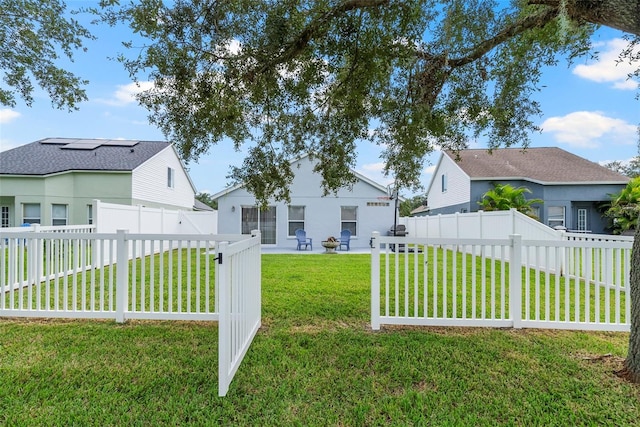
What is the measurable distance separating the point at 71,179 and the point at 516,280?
55.0 feet

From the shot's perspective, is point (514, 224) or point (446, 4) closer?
point (446, 4)

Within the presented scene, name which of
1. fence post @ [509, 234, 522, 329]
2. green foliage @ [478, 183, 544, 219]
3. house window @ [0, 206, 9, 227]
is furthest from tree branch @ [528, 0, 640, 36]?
house window @ [0, 206, 9, 227]

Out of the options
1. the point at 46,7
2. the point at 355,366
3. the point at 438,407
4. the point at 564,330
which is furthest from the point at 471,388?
the point at 46,7

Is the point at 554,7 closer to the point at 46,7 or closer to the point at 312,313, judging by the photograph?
the point at 312,313

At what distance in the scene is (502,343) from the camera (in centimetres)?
398

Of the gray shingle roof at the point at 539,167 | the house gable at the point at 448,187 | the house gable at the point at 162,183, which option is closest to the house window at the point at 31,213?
the house gable at the point at 162,183

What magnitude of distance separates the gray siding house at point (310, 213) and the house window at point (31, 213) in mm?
6889

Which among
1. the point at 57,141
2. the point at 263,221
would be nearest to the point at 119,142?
the point at 57,141

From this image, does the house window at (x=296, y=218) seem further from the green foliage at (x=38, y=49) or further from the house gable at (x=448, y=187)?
the green foliage at (x=38, y=49)

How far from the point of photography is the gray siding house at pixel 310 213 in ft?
53.4

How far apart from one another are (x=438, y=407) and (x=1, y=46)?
25.3 ft

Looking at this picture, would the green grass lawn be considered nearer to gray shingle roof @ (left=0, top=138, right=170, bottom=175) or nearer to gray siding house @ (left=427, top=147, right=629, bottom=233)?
gray shingle roof @ (left=0, top=138, right=170, bottom=175)

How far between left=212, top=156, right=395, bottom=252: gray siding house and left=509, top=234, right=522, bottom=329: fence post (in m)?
11.9

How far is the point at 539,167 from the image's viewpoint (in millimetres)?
17250
